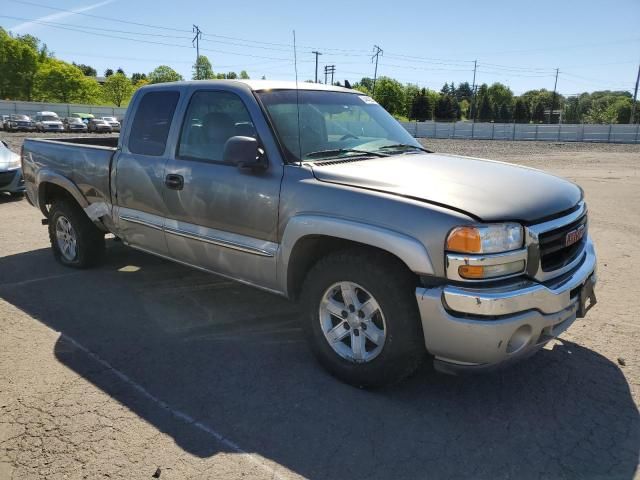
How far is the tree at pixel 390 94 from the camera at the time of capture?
10700 cm

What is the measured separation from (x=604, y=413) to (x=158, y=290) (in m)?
3.93

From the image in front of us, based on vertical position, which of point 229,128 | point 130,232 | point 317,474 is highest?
point 229,128

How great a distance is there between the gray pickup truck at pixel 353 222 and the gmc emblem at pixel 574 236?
0.07ft

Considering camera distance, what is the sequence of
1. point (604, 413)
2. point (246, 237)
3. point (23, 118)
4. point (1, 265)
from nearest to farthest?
point (604, 413) < point (246, 237) < point (1, 265) < point (23, 118)

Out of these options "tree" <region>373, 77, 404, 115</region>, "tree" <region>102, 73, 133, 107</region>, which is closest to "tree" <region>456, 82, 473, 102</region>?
"tree" <region>373, 77, 404, 115</region>

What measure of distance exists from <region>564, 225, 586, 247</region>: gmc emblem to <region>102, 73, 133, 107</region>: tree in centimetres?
10668

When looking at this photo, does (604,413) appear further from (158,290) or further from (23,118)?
(23,118)

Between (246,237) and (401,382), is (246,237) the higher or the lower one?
the higher one

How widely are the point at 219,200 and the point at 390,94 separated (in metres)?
110

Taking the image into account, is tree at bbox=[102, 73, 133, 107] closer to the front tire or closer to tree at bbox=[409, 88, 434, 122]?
tree at bbox=[409, 88, 434, 122]

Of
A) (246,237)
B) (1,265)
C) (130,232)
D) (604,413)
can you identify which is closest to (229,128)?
(246,237)

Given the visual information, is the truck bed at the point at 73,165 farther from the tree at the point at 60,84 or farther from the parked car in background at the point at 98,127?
the tree at the point at 60,84

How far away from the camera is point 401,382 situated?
137 inches

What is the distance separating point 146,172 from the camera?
4570 millimetres
